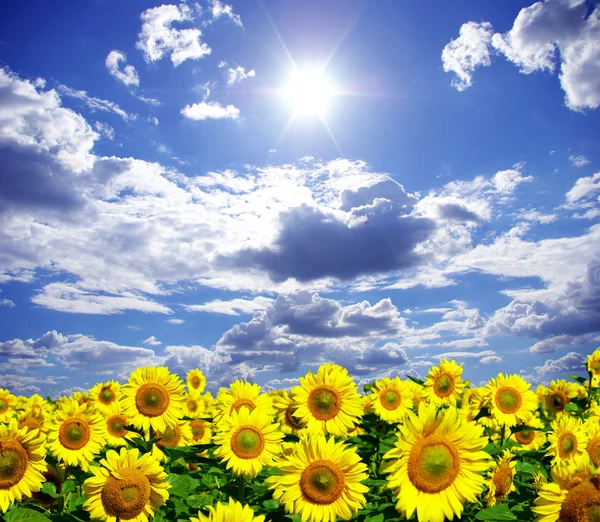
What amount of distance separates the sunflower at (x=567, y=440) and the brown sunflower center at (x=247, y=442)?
12.0ft

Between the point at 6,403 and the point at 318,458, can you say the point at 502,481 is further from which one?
the point at 6,403

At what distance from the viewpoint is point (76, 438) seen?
912cm

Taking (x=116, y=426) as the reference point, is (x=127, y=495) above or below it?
below

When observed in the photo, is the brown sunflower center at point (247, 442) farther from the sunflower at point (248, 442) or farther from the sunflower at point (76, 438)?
the sunflower at point (76, 438)

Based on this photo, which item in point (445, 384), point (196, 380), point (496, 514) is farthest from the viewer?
point (196, 380)

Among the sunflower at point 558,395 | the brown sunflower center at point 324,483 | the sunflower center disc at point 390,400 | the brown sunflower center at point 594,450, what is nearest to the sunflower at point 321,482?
the brown sunflower center at point 324,483

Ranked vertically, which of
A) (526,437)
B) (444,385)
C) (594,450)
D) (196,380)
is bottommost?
(594,450)

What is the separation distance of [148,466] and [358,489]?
253 cm

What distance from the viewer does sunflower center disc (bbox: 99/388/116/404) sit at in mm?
12062

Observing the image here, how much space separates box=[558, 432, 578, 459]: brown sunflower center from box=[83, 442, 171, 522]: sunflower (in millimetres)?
4751

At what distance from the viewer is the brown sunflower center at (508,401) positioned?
9898 mm

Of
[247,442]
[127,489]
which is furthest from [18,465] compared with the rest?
[247,442]

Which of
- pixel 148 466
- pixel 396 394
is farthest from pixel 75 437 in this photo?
→ pixel 396 394

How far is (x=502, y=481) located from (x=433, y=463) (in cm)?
258
